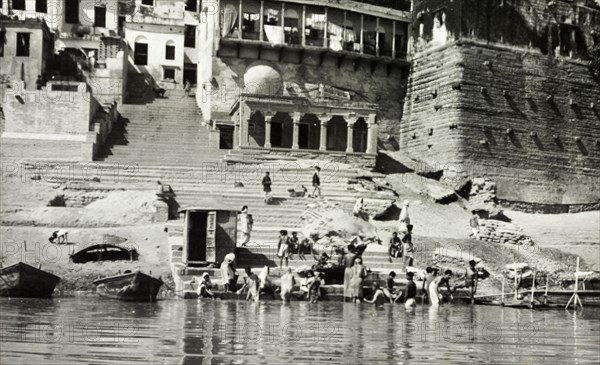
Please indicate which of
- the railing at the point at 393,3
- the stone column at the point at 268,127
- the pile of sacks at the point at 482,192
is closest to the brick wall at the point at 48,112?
the stone column at the point at 268,127

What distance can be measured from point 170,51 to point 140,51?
5.02 ft

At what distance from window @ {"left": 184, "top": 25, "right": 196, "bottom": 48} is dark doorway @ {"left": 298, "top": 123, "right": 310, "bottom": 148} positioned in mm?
11048

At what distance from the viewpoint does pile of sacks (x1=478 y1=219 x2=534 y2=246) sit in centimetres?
3562

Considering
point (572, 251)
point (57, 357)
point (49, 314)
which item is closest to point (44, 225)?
point (49, 314)

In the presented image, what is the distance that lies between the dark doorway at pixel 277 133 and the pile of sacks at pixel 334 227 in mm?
13027

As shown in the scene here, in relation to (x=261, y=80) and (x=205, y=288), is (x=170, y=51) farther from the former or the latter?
(x=205, y=288)

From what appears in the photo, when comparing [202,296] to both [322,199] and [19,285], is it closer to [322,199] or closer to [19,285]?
[19,285]

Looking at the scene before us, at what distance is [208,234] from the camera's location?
2747 cm

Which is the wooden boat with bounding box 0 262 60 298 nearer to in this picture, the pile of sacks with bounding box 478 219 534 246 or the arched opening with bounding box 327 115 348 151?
the pile of sacks with bounding box 478 219 534 246

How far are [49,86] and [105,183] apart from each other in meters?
10.0

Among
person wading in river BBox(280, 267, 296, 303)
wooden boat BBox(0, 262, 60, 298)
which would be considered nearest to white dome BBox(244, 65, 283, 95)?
person wading in river BBox(280, 267, 296, 303)

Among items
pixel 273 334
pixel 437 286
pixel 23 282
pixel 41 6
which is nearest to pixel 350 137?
pixel 437 286

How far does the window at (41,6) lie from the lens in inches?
2151

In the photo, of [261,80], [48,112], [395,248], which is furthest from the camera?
[261,80]
